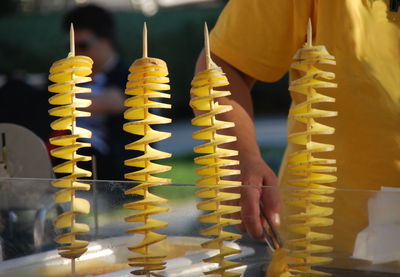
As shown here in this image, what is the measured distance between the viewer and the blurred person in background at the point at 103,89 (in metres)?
3.55

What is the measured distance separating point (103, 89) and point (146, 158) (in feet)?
9.64

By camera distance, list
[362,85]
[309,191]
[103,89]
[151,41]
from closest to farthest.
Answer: [309,191], [362,85], [103,89], [151,41]

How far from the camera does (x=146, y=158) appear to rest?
97 cm

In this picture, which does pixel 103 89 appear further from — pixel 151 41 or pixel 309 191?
pixel 151 41

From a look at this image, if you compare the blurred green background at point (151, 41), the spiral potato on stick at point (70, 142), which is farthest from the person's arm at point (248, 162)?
the blurred green background at point (151, 41)

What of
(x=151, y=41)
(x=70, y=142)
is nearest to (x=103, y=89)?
(x=70, y=142)

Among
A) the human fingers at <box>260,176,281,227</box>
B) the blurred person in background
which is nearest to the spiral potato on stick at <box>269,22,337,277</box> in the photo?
the human fingers at <box>260,176,281,227</box>

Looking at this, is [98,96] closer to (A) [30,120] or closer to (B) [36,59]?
(A) [30,120]

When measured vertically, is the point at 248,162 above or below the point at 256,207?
above

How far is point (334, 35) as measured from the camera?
137 cm

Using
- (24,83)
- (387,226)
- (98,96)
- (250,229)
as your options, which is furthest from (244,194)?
(24,83)

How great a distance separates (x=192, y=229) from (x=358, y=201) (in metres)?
0.22

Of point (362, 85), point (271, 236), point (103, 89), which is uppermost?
point (103, 89)

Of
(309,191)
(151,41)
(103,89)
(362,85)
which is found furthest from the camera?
(151,41)
